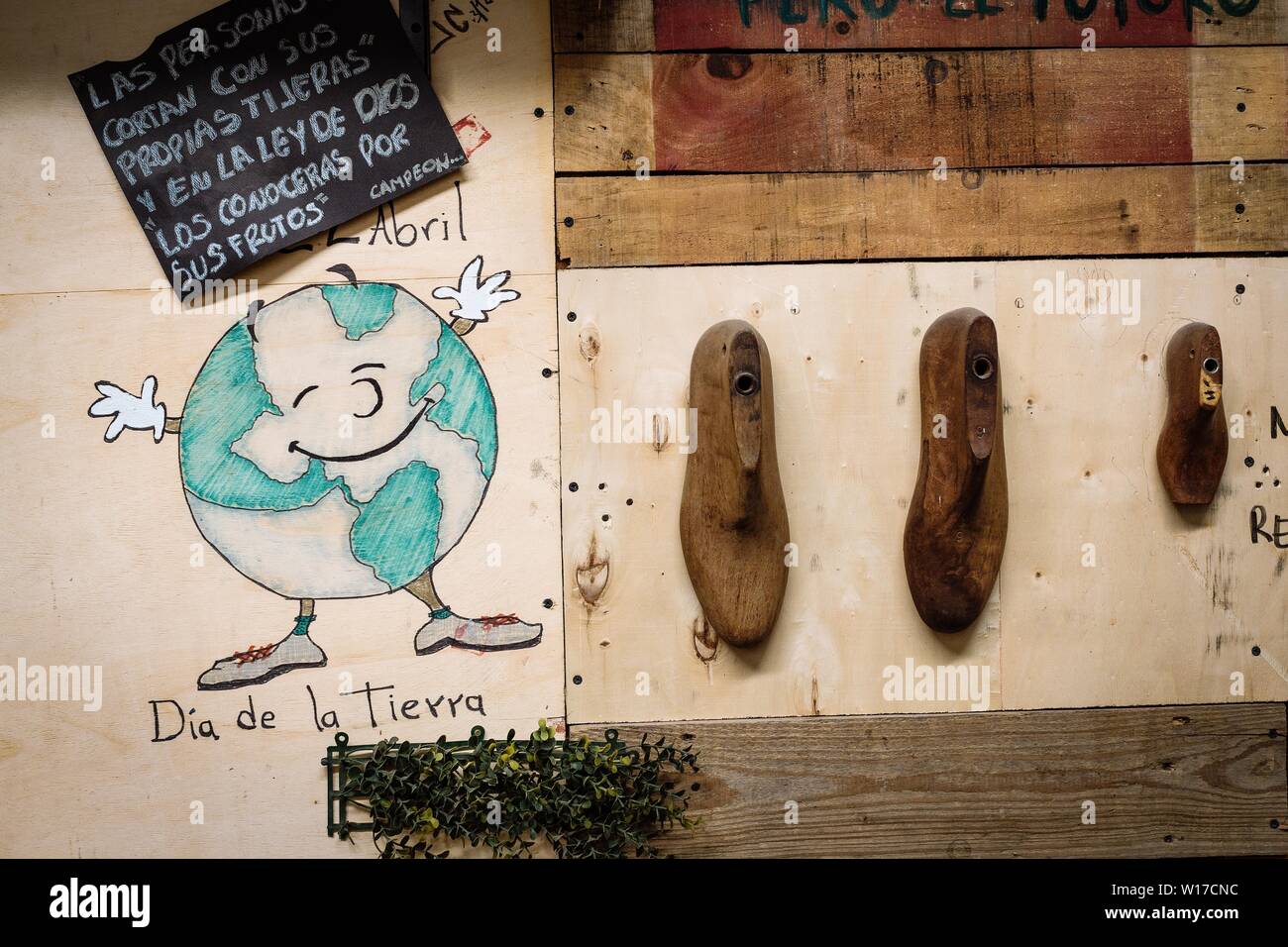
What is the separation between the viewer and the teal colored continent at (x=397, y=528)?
74.0 inches

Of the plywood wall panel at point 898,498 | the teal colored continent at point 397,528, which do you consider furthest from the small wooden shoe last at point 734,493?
the teal colored continent at point 397,528

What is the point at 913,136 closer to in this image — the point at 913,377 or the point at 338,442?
the point at 913,377

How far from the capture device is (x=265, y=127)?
187 centimetres

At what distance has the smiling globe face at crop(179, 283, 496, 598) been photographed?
1880 mm

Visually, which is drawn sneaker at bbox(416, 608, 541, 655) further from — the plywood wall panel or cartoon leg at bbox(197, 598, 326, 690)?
cartoon leg at bbox(197, 598, 326, 690)

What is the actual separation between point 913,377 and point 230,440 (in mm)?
1340

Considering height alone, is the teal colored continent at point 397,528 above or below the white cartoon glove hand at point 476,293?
below

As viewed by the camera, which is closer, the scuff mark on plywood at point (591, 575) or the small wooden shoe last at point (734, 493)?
the small wooden shoe last at point (734, 493)

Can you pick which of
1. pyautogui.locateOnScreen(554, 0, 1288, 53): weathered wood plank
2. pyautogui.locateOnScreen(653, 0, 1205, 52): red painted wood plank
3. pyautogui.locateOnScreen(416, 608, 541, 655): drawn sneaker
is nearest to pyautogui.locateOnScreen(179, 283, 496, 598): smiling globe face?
pyautogui.locateOnScreen(416, 608, 541, 655): drawn sneaker

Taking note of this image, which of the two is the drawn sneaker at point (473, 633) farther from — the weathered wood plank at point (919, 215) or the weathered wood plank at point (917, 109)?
the weathered wood plank at point (917, 109)

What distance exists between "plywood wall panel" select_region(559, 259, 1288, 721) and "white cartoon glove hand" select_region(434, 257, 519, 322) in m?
0.12

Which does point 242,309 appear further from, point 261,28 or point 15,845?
point 15,845

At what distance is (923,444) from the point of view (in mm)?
1864

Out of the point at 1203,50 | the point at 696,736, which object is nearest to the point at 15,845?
the point at 696,736
